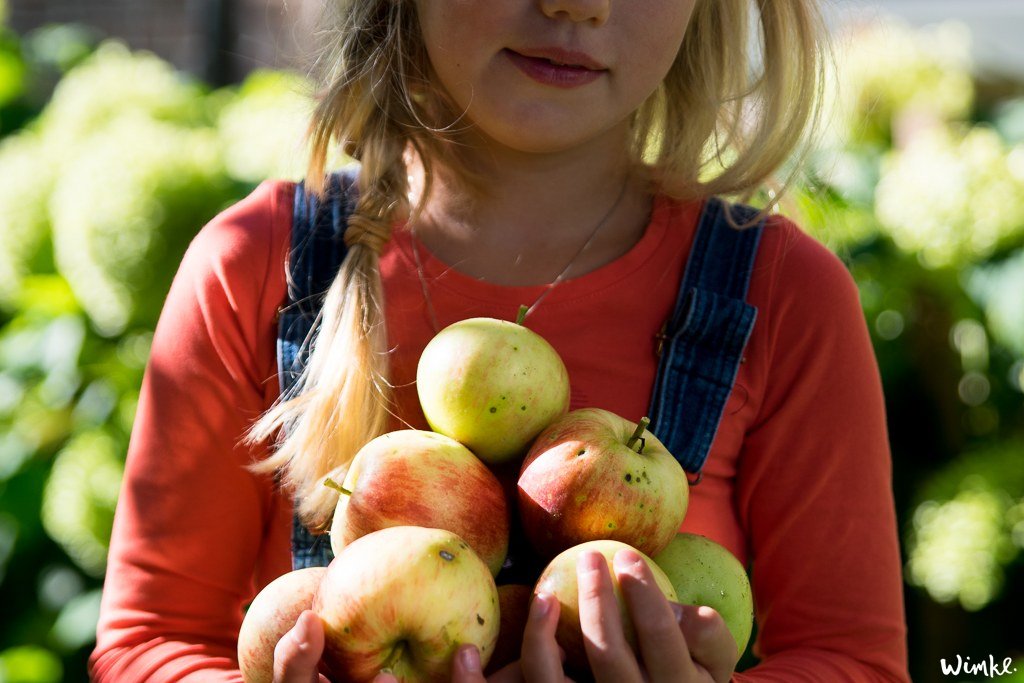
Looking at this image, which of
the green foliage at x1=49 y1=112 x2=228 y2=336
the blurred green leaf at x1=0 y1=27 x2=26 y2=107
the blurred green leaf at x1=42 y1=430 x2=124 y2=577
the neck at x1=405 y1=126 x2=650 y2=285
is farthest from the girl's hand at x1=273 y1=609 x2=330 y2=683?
the blurred green leaf at x1=0 y1=27 x2=26 y2=107

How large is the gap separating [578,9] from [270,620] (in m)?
0.85

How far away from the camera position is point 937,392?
3.09 metres

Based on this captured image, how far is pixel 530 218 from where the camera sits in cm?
185

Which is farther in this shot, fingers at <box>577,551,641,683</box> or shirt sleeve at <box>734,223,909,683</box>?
shirt sleeve at <box>734,223,909,683</box>

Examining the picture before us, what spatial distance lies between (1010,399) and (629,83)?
1.85m

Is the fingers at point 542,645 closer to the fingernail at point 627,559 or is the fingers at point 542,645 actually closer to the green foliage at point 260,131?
the fingernail at point 627,559

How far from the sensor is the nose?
149cm

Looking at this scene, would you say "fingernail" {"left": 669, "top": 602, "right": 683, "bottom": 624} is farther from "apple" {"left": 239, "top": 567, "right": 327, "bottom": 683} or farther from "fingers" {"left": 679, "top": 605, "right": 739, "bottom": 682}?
"apple" {"left": 239, "top": 567, "right": 327, "bottom": 683}

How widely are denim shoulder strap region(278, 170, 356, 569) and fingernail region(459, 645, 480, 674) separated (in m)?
0.58

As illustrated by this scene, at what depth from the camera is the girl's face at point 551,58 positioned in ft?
5.02

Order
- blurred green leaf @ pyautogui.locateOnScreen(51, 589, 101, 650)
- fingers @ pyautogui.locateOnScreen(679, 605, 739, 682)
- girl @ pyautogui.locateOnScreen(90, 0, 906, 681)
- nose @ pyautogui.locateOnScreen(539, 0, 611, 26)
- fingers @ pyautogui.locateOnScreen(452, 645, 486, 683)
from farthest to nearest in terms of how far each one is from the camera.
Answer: blurred green leaf @ pyautogui.locateOnScreen(51, 589, 101, 650) < girl @ pyautogui.locateOnScreen(90, 0, 906, 681) < nose @ pyautogui.locateOnScreen(539, 0, 611, 26) < fingers @ pyautogui.locateOnScreen(679, 605, 739, 682) < fingers @ pyautogui.locateOnScreen(452, 645, 486, 683)

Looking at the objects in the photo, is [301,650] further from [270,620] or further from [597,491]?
[597,491]

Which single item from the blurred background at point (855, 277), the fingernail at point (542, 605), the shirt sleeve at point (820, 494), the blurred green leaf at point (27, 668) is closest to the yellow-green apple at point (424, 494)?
the fingernail at point (542, 605)

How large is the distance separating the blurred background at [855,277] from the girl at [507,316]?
725 millimetres
